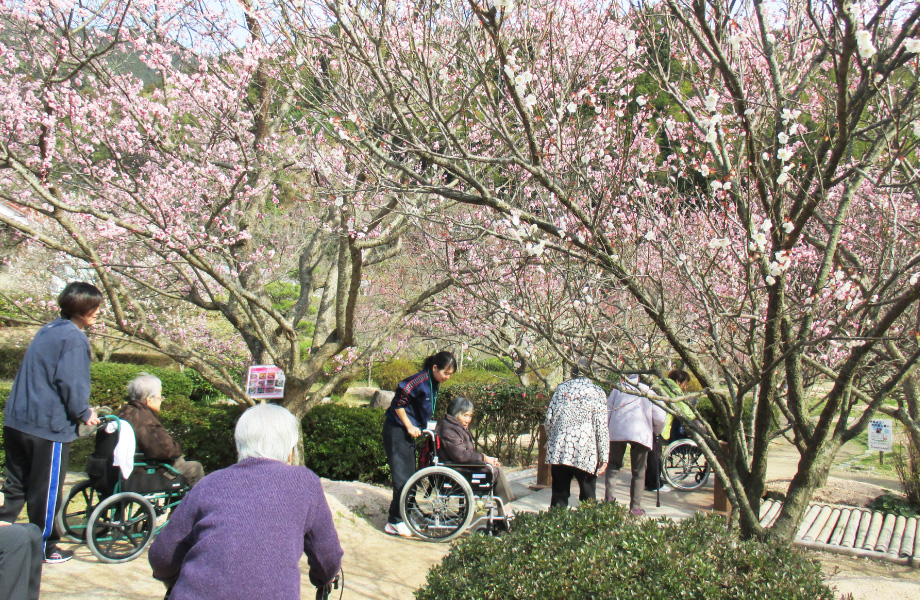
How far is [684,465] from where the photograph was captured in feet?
23.6

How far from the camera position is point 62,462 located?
3.46m

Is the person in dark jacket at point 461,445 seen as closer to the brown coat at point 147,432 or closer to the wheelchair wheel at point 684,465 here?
the brown coat at point 147,432

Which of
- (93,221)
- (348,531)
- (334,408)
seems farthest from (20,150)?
(348,531)

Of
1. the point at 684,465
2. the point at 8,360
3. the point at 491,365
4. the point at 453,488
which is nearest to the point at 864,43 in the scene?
the point at 453,488

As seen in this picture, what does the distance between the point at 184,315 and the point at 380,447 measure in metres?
7.87

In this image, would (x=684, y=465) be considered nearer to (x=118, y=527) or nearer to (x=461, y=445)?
(x=461, y=445)

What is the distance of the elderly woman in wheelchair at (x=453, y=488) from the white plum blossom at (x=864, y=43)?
3.53 m

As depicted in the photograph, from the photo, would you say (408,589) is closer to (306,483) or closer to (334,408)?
(306,483)

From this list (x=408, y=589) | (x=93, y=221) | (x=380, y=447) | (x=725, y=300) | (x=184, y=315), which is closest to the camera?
(x=408, y=589)

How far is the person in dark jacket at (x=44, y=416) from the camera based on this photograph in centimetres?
333

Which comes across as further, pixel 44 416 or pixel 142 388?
pixel 142 388

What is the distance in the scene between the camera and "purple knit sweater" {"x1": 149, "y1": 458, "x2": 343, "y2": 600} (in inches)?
71.2

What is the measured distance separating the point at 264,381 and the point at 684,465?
4710mm

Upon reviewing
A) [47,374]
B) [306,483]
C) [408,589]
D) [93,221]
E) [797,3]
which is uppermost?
[797,3]
